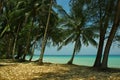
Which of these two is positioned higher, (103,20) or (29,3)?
(29,3)

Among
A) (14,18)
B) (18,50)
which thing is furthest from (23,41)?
Answer: (14,18)

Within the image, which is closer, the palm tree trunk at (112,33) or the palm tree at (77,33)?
the palm tree trunk at (112,33)

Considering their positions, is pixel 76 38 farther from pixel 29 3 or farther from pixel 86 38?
pixel 29 3

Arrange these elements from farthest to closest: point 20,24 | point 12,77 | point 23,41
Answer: point 23,41 < point 20,24 < point 12,77

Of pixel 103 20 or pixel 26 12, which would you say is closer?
pixel 103 20

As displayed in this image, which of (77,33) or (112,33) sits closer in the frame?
(112,33)

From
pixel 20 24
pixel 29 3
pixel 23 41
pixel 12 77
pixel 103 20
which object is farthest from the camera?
pixel 23 41

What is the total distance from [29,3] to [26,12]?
1186mm

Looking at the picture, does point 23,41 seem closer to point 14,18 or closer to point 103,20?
point 14,18

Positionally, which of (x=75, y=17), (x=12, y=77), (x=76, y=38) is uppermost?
(x=75, y=17)

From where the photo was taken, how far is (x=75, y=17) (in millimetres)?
38531

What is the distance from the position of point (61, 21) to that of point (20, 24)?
6629mm

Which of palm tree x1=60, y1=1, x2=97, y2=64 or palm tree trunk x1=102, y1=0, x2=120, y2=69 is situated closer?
palm tree trunk x1=102, y1=0, x2=120, y2=69

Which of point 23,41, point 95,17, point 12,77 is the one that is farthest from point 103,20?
point 23,41
